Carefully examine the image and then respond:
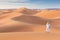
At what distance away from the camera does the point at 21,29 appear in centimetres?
1742

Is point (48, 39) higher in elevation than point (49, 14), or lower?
lower

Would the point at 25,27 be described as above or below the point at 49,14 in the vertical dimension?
below

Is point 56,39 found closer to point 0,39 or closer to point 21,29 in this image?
point 0,39

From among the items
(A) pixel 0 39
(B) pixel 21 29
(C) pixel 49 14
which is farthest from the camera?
(C) pixel 49 14

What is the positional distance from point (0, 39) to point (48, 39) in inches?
97.2

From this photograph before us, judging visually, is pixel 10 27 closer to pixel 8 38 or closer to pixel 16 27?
pixel 16 27

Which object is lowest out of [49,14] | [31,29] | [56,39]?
[56,39]

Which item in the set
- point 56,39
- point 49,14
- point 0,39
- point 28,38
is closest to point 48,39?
point 56,39

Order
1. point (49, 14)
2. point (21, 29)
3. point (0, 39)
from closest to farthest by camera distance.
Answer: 1. point (0, 39)
2. point (21, 29)
3. point (49, 14)

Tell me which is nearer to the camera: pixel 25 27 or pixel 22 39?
pixel 22 39

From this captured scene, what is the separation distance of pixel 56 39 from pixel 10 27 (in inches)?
371

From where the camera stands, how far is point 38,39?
352 inches

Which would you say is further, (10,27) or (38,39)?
(10,27)

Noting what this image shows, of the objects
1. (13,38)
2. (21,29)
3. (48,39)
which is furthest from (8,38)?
(21,29)
